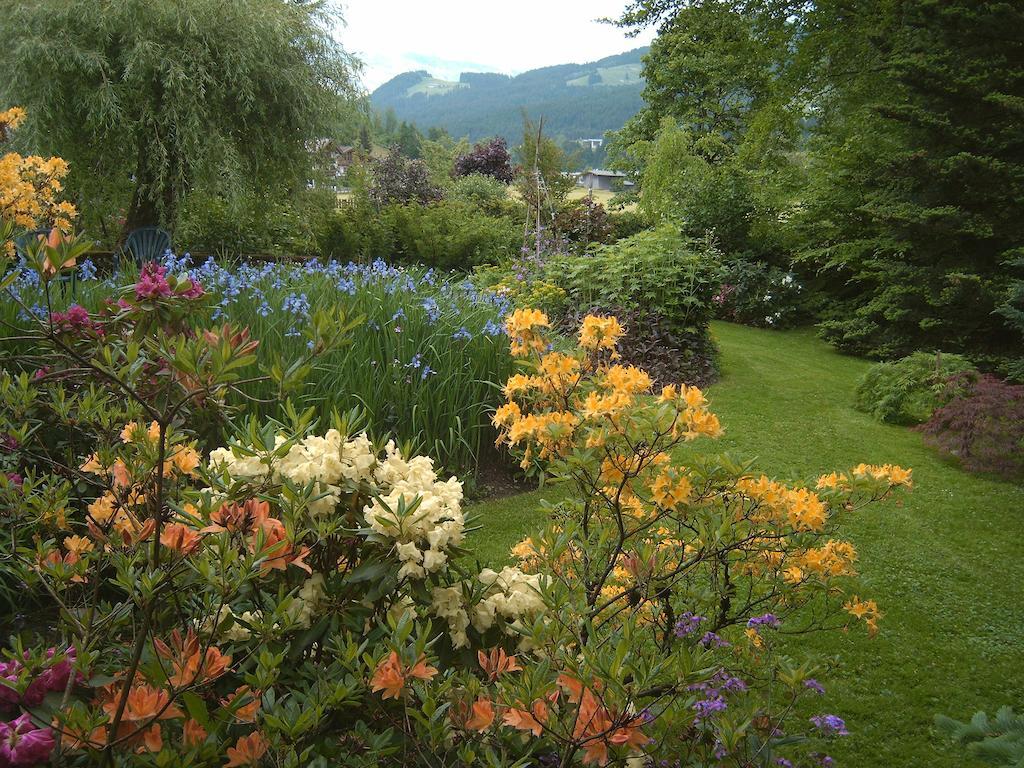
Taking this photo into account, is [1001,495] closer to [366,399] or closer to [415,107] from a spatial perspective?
[366,399]

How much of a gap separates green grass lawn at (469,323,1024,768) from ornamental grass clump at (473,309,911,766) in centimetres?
32

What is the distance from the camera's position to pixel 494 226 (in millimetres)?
10375

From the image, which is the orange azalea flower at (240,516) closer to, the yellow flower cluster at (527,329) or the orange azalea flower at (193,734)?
the orange azalea flower at (193,734)

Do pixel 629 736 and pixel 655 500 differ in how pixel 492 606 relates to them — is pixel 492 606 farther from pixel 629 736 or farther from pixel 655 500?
pixel 655 500

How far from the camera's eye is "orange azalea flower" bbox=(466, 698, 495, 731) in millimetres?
1001

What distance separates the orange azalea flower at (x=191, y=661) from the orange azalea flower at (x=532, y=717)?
0.42 meters

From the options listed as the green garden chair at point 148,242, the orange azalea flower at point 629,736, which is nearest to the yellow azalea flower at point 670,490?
the orange azalea flower at point 629,736

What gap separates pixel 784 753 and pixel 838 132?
10.00 metres

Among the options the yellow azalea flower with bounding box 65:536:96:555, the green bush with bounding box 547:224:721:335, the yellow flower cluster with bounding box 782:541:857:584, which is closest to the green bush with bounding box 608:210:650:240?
the green bush with bounding box 547:224:721:335

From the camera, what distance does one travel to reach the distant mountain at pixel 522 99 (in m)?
68.4

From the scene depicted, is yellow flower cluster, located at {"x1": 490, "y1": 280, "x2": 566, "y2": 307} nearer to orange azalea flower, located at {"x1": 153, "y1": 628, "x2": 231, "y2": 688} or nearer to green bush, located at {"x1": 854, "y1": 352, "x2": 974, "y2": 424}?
green bush, located at {"x1": 854, "y1": 352, "x2": 974, "y2": 424}

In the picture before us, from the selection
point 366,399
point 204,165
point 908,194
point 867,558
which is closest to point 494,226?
point 204,165

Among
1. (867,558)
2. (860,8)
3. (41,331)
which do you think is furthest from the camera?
(860,8)

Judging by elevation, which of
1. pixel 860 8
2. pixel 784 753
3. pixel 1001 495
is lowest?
pixel 1001 495
